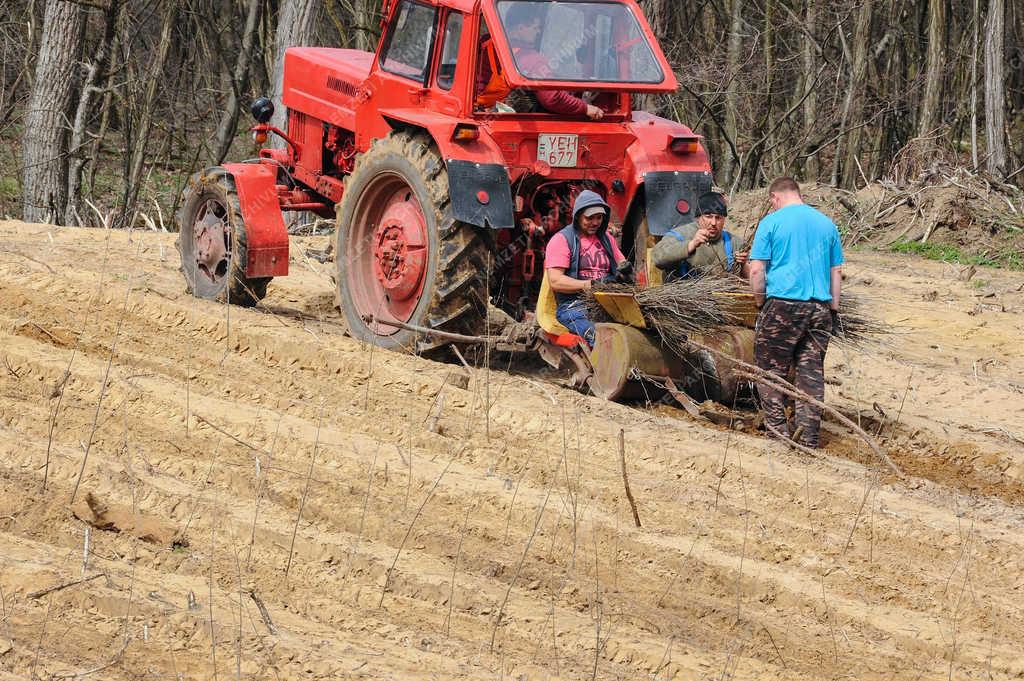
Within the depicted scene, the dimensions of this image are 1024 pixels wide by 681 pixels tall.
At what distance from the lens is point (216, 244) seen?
986cm

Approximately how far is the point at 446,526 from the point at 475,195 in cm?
255

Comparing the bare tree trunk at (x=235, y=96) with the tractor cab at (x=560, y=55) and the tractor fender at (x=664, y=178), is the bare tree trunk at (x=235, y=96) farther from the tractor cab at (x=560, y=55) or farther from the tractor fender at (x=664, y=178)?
the tractor fender at (x=664, y=178)

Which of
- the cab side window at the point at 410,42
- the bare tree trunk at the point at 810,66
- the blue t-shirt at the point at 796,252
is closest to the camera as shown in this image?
the blue t-shirt at the point at 796,252

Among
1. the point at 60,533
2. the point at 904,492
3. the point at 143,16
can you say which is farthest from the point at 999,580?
the point at 143,16

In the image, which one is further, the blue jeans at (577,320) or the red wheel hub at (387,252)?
the red wheel hub at (387,252)

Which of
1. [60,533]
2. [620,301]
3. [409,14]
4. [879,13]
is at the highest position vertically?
[879,13]

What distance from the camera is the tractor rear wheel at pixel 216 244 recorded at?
31.2 feet

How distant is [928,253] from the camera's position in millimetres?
13820

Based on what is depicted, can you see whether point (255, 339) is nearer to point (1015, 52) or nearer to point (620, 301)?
point (620, 301)

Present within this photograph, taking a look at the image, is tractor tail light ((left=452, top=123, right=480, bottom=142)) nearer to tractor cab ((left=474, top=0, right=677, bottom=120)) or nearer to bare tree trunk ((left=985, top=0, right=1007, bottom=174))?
tractor cab ((left=474, top=0, right=677, bottom=120))

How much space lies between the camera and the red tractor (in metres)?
8.09

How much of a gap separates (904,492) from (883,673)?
1.87 meters

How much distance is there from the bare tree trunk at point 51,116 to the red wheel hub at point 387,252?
7.46m

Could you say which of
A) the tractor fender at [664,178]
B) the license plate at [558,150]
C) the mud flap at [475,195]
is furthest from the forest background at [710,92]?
the mud flap at [475,195]
